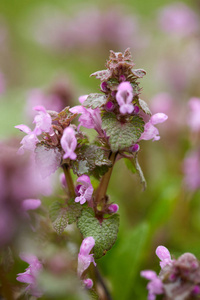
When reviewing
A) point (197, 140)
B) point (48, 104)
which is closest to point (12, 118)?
point (48, 104)

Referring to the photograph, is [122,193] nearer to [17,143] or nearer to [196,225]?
[196,225]

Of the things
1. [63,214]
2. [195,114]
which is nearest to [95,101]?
[63,214]

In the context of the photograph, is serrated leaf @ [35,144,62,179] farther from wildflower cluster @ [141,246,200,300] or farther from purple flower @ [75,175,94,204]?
wildflower cluster @ [141,246,200,300]

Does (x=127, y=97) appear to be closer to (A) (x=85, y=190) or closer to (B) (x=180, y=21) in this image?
(A) (x=85, y=190)

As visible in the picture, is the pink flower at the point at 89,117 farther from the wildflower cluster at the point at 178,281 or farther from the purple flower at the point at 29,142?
the wildflower cluster at the point at 178,281

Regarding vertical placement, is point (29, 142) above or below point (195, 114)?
below

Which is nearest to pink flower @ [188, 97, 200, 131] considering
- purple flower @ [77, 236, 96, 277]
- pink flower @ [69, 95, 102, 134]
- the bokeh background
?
the bokeh background
